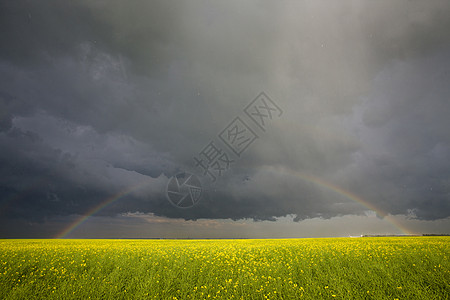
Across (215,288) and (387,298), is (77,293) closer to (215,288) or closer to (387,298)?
(215,288)

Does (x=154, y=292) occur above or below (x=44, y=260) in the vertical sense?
below

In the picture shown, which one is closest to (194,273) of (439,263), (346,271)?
(346,271)

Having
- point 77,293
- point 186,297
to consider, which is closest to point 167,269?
point 186,297

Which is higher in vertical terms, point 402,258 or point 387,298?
point 402,258

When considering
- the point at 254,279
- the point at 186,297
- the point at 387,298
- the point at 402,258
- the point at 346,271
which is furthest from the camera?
the point at 402,258

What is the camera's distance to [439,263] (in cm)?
1247

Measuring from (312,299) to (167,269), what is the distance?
725 centimetres

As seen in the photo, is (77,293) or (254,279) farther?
(254,279)

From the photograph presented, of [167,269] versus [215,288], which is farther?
[167,269]

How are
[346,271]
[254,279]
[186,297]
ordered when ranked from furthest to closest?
[346,271]
[254,279]
[186,297]

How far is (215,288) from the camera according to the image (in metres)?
10.6

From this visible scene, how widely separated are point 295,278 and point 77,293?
9772 millimetres

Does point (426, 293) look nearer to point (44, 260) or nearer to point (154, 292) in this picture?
point (154, 292)

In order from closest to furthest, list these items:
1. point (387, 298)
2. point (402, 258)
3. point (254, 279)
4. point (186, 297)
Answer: point (387, 298), point (186, 297), point (254, 279), point (402, 258)
